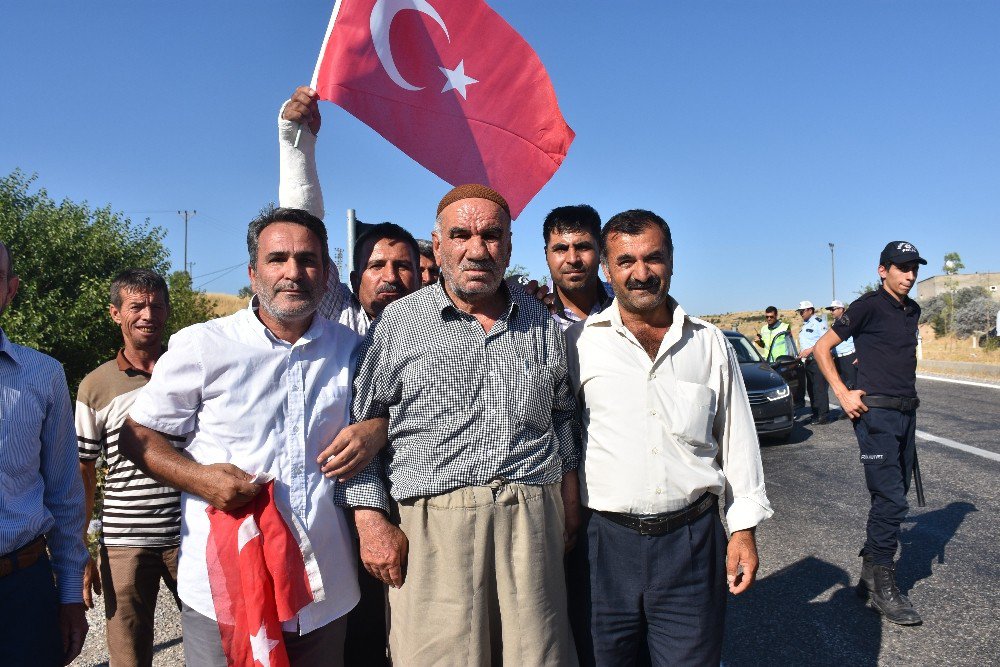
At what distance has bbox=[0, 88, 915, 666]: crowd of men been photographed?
7.56 feet

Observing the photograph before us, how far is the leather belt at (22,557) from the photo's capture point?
6.97 ft

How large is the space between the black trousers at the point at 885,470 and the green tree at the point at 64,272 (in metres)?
10.7

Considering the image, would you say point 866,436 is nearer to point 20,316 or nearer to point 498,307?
point 498,307

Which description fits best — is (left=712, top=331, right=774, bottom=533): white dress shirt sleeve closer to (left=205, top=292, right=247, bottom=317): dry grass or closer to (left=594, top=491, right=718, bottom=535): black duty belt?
(left=594, top=491, right=718, bottom=535): black duty belt

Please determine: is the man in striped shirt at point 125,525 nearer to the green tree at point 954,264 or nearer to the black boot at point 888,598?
the black boot at point 888,598

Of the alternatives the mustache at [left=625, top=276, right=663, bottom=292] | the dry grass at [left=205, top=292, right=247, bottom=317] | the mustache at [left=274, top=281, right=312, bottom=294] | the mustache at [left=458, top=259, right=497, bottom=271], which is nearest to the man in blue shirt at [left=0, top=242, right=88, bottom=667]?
the mustache at [left=274, top=281, right=312, bottom=294]

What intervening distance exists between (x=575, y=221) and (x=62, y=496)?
271 centimetres

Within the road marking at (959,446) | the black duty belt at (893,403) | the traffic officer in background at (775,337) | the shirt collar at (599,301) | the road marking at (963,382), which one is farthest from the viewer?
the road marking at (963,382)

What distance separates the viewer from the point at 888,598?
4199mm

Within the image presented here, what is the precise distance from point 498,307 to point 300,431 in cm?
87

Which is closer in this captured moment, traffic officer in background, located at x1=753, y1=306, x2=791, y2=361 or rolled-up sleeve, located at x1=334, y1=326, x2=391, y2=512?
rolled-up sleeve, located at x1=334, y1=326, x2=391, y2=512

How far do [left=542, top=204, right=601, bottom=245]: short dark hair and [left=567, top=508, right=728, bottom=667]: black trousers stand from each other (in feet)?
5.54

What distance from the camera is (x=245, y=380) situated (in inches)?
92.4

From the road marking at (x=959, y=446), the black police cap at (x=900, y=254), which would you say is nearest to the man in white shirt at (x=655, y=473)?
the black police cap at (x=900, y=254)
